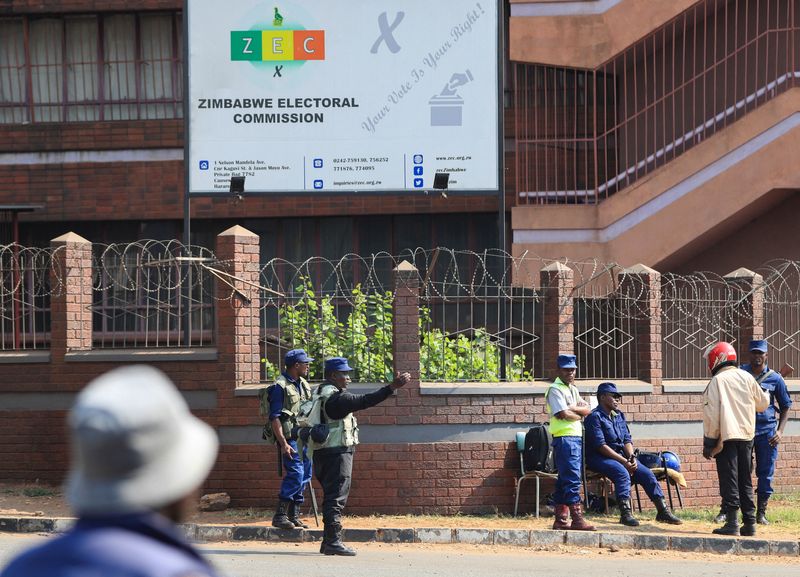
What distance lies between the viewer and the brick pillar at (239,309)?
1344 centimetres

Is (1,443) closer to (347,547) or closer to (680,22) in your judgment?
(347,547)

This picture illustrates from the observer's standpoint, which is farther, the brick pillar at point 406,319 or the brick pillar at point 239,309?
the brick pillar at point 239,309

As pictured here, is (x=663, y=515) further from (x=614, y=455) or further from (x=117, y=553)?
(x=117, y=553)

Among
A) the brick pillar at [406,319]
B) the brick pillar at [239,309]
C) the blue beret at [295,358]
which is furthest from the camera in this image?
the brick pillar at [239,309]

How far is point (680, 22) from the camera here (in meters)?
18.7

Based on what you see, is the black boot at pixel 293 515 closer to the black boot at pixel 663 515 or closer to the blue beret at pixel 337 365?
the blue beret at pixel 337 365

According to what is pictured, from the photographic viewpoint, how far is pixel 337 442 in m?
10.5

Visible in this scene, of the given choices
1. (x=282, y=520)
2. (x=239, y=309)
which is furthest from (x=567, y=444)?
(x=239, y=309)

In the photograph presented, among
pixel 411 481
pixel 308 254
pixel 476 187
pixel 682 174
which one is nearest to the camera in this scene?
pixel 411 481

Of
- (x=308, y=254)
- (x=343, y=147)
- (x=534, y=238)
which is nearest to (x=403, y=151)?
(x=343, y=147)

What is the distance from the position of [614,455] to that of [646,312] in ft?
7.49

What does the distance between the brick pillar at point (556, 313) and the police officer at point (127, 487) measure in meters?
11.5

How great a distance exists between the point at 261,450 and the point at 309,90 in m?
4.69

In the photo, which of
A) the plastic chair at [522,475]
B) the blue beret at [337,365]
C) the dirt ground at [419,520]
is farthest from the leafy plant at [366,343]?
the blue beret at [337,365]
